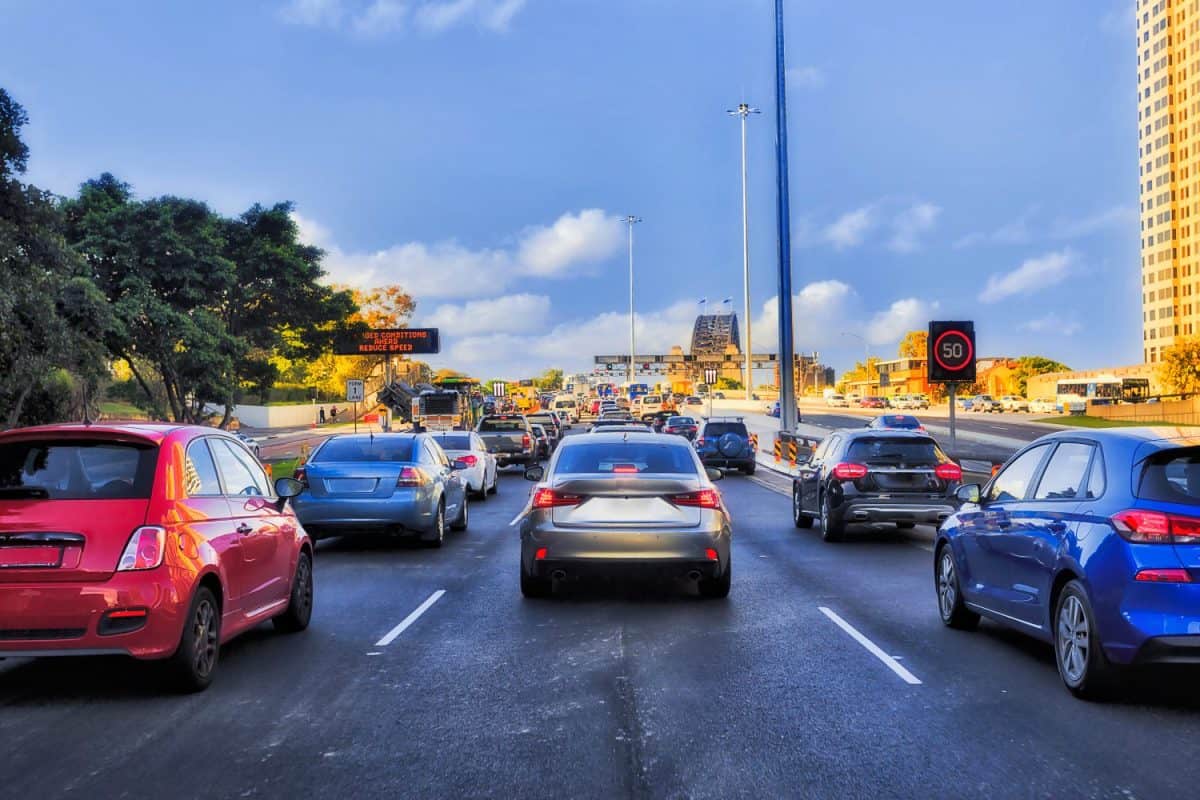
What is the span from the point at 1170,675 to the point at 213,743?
5.83m

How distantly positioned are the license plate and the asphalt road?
28.4 inches

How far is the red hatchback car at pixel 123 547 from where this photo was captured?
6.43m

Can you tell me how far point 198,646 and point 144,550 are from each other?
0.78 meters

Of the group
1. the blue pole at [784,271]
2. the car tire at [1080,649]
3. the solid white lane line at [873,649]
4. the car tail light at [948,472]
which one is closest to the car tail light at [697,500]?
the solid white lane line at [873,649]

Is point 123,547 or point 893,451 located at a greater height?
point 893,451

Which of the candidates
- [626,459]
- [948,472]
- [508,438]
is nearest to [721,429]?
[508,438]

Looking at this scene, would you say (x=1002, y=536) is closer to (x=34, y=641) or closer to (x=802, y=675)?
(x=802, y=675)

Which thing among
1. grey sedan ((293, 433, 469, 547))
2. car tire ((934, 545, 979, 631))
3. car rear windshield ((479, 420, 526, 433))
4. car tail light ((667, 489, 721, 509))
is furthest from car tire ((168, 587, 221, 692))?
car rear windshield ((479, 420, 526, 433))

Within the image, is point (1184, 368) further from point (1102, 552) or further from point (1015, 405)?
point (1102, 552)

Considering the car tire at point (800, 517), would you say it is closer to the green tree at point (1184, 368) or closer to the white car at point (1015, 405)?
the green tree at point (1184, 368)

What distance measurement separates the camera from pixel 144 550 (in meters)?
6.58

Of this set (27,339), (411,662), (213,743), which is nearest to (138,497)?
(213,743)

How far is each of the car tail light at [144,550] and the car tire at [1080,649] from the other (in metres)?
5.39

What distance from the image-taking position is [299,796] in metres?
4.97
